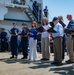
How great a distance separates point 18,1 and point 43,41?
13.3 m

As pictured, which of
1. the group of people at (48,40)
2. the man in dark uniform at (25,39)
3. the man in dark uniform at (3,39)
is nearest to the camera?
the group of people at (48,40)

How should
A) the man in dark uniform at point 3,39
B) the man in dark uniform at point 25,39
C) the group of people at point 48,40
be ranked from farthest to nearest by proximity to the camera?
1. the man in dark uniform at point 3,39
2. the man in dark uniform at point 25,39
3. the group of people at point 48,40

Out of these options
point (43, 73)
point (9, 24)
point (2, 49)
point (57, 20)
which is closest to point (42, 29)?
point (57, 20)

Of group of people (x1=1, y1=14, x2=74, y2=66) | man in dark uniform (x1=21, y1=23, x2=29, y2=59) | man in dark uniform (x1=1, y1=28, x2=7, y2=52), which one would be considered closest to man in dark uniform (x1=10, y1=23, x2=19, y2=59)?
group of people (x1=1, y1=14, x2=74, y2=66)

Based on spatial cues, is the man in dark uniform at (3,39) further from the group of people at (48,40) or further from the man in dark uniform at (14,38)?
the man in dark uniform at (14,38)

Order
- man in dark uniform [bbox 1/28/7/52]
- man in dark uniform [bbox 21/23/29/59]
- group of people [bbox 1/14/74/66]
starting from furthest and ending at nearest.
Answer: man in dark uniform [bbox 1/28/7/52]
man in dark uniform [bbox 21/23/29/59]
group of people [bbox 1/14/74/66]

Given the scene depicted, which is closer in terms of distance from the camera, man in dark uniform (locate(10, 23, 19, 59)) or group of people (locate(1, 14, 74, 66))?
group of people (locate(1, 14, 74, 66))

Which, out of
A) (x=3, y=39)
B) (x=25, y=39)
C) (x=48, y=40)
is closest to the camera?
(x=48, y=40)

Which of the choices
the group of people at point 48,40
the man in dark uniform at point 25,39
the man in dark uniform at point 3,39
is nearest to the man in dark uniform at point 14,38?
the group of people at point 48,40

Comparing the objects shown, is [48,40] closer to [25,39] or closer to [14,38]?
[25,39]

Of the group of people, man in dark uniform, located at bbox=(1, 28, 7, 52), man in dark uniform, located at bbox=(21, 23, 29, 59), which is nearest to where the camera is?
the group of people

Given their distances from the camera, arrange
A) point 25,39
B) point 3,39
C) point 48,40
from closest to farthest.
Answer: point 48,40 → point 25,39 → point 3,39

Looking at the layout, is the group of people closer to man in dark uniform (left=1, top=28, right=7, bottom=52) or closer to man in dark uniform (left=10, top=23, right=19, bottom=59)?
man in dark uniform (left=10, top=23, right=19, bottom=59)

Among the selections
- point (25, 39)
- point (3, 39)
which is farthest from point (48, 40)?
point (3, 39)
